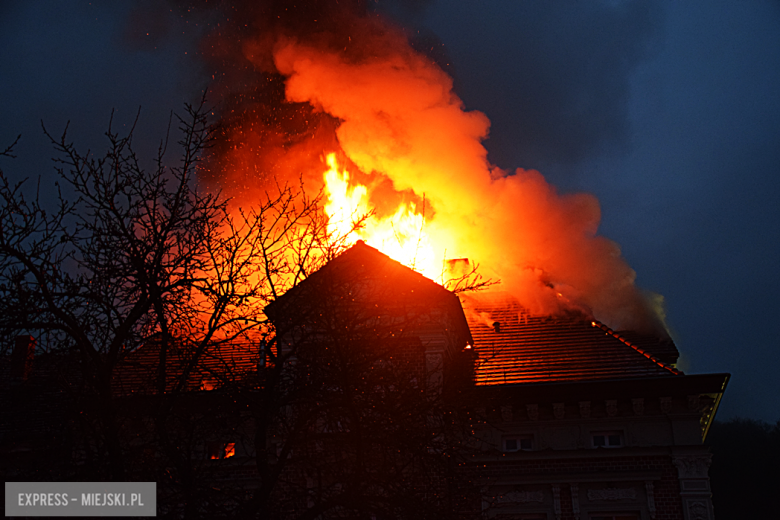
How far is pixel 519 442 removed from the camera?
1434 centimetres

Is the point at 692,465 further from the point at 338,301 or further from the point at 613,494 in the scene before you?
the point at 338,301

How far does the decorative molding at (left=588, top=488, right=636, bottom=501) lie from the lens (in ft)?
44.8

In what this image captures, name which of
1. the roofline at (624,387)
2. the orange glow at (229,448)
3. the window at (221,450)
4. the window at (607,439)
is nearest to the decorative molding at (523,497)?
the window at (607,439)

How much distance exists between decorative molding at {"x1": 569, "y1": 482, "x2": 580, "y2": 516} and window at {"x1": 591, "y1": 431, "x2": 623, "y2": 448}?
99cm

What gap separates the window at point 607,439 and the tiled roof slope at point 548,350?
4.02 feet

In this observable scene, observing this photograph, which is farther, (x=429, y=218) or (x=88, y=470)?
(x=429, y=218)

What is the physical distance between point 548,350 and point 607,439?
2.62m

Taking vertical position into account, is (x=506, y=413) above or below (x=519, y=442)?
above

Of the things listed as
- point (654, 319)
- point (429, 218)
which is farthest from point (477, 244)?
point (654, 319)

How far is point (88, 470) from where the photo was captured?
682 centimetres

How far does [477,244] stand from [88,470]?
1679 centimetres

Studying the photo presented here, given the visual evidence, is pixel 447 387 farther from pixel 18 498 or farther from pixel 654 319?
pixel 654 319

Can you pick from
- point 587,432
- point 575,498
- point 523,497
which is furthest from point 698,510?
point 523,497

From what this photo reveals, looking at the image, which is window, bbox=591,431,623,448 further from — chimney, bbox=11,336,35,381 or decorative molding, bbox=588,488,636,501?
chimney, bbox=11,336,35,381
